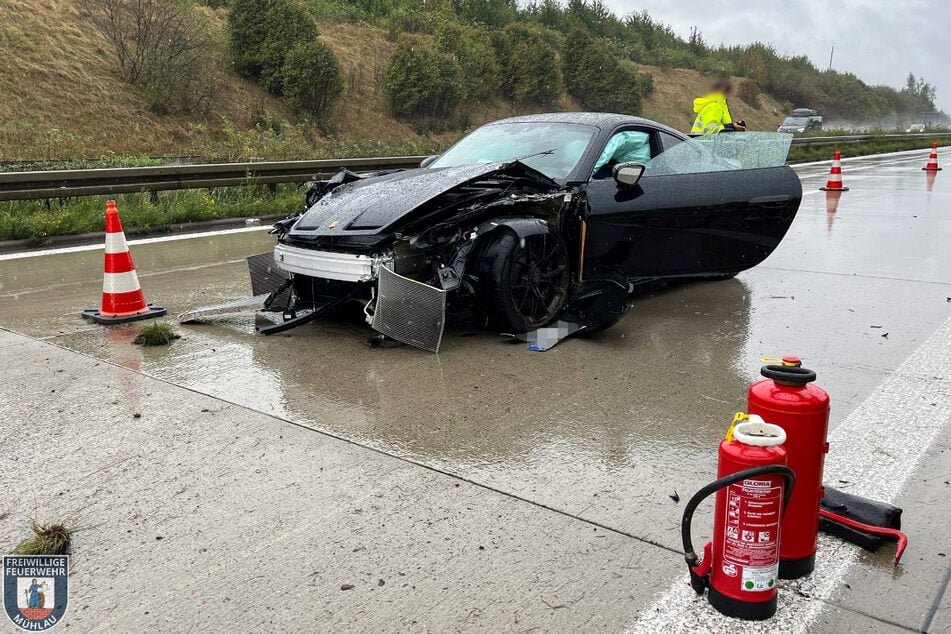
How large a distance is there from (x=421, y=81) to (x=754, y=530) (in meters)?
33.8

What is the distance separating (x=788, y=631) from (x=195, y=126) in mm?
25952

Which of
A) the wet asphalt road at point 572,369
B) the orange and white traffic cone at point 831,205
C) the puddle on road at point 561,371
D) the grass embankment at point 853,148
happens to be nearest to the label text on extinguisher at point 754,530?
the wet asphalt road at point 572,369

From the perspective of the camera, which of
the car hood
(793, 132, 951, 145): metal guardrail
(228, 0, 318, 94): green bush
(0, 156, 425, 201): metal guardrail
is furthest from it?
(228, 0, 318, 94): green bush

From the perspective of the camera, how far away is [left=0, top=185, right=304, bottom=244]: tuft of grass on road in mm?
9914

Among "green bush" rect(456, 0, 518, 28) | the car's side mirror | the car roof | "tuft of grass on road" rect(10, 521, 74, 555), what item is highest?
"green bush" rect(456, 0, 518, 28)

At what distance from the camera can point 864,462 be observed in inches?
141

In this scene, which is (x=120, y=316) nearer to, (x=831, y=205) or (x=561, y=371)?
(x=561, y=371)

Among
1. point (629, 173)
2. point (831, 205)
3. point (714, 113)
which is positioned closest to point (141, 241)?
point (629, 173)

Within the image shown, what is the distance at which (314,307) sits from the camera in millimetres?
5617

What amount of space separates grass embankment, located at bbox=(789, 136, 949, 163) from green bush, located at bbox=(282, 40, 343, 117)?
16.8 m

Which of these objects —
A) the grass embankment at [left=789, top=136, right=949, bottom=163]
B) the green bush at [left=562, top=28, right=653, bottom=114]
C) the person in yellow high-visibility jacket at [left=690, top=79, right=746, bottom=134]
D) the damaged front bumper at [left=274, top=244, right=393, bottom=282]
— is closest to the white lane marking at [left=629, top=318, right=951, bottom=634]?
the damaged front bumper at [left=274, top=244, right=393, bottom=282]

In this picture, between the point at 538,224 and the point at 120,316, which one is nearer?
the point at 538,224

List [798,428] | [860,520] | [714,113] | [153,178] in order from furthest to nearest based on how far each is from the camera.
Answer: [153,178], [714,113], [860,520], [798,428]

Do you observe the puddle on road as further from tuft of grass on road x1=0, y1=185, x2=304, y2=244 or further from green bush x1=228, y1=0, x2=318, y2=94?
green bush x1=228, y1=0, x2=318, y2=94
